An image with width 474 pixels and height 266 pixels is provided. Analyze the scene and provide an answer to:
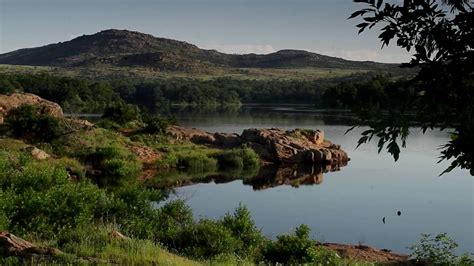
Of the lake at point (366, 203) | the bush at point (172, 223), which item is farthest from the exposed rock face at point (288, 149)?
the bush at point (172, 223)

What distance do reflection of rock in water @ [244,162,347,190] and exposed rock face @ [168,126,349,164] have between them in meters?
1.45

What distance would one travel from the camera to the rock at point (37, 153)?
34.1m

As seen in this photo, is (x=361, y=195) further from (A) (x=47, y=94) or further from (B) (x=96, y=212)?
(A) (x=47, y=94)

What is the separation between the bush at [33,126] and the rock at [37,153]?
3.54 m

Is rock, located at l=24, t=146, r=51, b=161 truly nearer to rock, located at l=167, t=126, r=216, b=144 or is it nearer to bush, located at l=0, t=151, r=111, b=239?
rock, located at l=167, t=126, r=216, b=144

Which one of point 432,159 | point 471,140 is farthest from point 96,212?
point 432,159

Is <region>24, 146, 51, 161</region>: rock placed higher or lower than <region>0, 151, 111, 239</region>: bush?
lower

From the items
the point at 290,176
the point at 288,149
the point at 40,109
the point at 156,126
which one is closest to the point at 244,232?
the point at 290,176

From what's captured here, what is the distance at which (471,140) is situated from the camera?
164 inches

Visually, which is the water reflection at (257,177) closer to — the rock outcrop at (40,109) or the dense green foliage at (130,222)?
the rock outcrop at (40,109)

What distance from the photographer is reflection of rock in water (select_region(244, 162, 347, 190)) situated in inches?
1431

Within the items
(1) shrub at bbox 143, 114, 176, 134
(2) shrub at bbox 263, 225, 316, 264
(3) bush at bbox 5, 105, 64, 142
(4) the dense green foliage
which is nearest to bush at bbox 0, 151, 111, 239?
(4) the dense green foliage

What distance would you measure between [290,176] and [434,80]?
3490 centimetres

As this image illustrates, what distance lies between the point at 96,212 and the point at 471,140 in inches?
564
